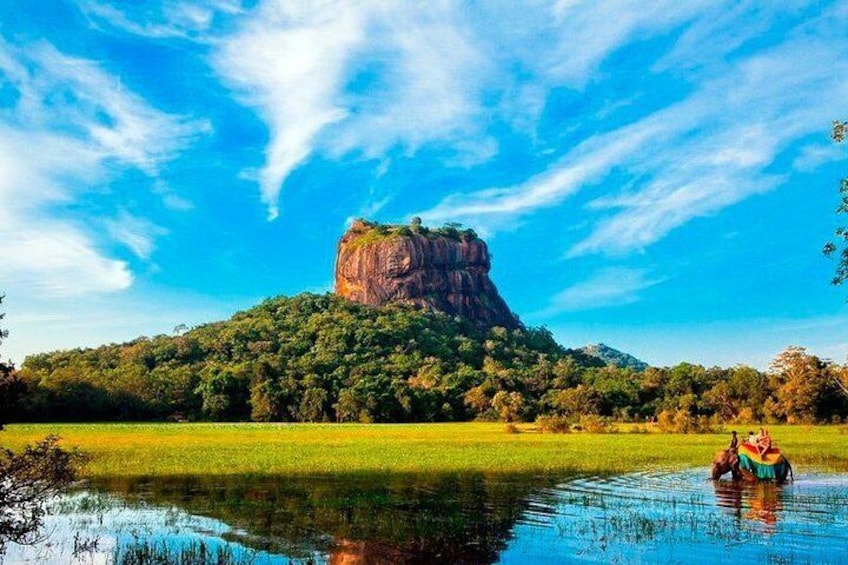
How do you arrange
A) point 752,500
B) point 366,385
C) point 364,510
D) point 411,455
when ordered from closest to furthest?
point 364,510, point 752,500, point 411,455, point 366,385

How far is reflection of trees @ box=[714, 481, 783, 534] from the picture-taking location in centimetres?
1808

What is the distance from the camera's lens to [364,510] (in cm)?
1933

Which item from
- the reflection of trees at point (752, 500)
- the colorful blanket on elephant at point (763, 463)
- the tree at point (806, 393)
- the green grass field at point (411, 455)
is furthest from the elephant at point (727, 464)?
the tree at point (806, 393)

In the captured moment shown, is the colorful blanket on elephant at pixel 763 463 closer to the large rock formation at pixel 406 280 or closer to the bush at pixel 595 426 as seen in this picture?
the bush at pixel 595 426

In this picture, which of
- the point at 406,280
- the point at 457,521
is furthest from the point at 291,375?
the point at 406,280

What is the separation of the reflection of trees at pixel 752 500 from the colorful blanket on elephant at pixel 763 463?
1.25ft

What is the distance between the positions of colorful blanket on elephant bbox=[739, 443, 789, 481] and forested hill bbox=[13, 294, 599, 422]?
61000 millimetres

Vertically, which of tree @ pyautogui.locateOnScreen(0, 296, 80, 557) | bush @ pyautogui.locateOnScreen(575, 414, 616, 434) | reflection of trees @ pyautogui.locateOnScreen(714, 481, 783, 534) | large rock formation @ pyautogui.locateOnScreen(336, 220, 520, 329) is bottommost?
reflection of trees @ pyautogui.locateOnScreen(714, 481, 783, 534)

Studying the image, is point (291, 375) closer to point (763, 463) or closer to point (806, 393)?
point (806, 393)

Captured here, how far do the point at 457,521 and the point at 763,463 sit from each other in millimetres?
13487

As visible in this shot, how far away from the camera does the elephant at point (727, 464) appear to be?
25875mm

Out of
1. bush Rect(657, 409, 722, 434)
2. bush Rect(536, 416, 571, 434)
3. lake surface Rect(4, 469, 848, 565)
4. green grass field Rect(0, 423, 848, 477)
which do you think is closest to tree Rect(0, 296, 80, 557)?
lake surface Rect(4, 469, 848, 565)

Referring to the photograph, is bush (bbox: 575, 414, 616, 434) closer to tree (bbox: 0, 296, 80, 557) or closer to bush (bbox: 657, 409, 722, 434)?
bush (bbox: 657, 409, 722, 434)

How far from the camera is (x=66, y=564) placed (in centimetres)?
1367
